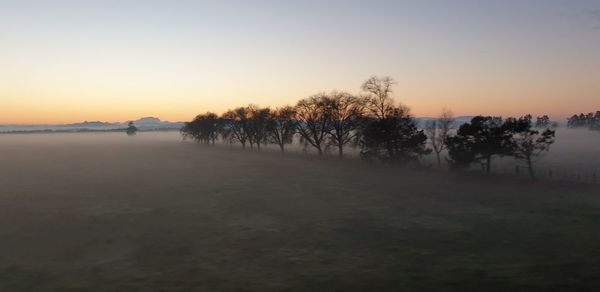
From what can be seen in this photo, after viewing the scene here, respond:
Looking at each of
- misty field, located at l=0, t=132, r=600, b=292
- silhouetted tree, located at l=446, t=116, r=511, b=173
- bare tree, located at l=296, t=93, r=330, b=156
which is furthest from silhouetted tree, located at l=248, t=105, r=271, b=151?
misty field, located at l=0, t=132, r=600, b=292

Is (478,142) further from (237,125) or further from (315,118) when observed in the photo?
(237,125)

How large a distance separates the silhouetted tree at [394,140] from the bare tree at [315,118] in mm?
21595

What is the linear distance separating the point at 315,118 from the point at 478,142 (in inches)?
1601

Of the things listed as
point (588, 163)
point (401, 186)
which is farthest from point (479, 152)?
point (588, 163)

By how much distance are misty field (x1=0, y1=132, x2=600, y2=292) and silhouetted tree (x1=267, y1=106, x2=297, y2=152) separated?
201 ft

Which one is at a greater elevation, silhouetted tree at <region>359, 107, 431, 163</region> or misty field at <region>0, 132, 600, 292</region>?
silhouetted tree at <region>359, 107, 431, 163</region>

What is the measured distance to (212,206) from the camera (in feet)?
110

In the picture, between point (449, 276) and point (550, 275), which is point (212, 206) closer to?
point (449, 276)

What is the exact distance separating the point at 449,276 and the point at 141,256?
1324 centimetres

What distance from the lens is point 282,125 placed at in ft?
360

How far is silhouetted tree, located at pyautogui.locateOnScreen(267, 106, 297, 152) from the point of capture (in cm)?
10506

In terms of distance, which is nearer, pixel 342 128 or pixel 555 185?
pixel 555 185

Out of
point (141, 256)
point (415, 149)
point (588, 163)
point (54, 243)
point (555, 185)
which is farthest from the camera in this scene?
point (588, 163)

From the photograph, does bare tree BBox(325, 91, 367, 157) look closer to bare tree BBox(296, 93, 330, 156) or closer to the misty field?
bare tree BBox(296, 93, 330, 156)
